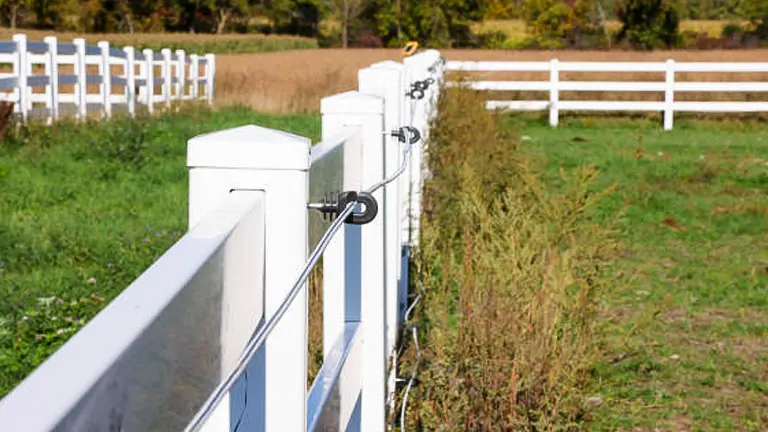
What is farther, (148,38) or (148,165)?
(148,38)

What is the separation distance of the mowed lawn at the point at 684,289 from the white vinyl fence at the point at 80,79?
22.0 feet

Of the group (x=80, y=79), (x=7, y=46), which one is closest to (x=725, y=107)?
(x=80, y=79)

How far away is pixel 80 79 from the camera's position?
20000 mm

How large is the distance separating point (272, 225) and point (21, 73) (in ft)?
53.1

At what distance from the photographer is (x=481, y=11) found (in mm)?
95500

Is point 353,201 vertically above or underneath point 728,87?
above

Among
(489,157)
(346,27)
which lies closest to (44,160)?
(489,157)

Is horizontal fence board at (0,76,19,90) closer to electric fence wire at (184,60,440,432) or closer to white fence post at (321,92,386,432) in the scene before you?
white fence post at (321,92,386,432)

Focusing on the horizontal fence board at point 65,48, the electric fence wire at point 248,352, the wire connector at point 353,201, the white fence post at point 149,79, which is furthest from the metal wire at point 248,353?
the white fence post at point 149,79

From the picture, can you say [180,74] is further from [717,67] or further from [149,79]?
[717,67]

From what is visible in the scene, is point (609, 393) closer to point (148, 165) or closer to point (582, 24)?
point (148, 165)

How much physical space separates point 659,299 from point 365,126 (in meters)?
4.30

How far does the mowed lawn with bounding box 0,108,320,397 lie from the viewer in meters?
6.49

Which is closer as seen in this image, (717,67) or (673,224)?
(673,224)
